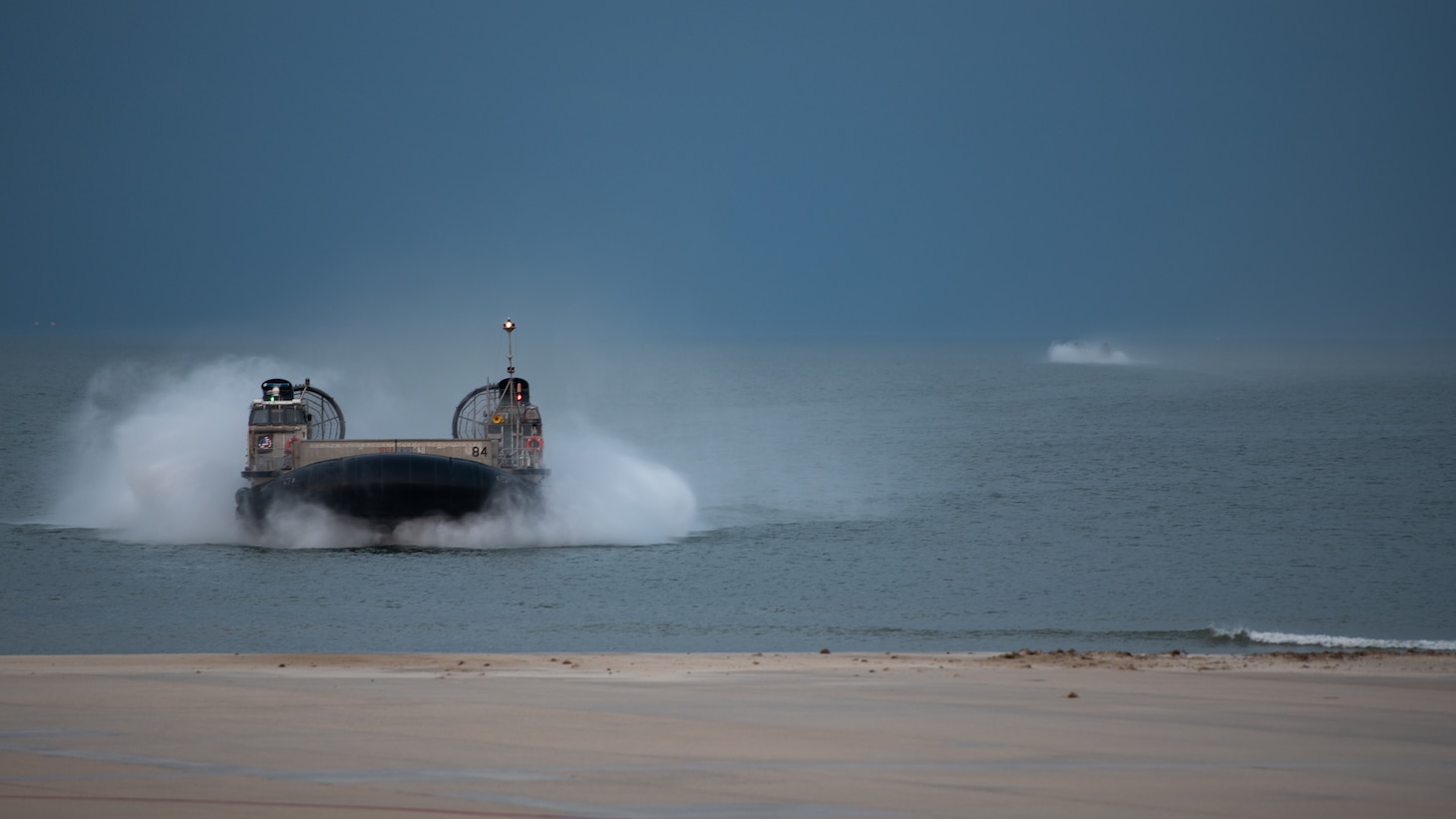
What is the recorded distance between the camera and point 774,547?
32.8 meters

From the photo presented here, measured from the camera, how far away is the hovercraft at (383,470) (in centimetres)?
3300

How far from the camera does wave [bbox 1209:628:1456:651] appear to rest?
2030 cm

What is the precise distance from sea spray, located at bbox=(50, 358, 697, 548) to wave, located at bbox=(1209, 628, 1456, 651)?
15.5 metres

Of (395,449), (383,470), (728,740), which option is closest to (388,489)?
(383,470)

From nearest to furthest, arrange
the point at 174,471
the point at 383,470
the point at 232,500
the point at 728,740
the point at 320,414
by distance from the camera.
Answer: the point at 728,740 < the point at 383,470 < the point at 232,500 < the point at 320,414 < the point at 174,471

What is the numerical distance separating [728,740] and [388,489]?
22.9 metres

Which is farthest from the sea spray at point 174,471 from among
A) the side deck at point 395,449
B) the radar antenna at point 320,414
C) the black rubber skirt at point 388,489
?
the radar antenna at point 320,414

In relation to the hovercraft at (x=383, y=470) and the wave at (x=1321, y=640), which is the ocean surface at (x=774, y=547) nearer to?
the wave at (x=1321, y=640)

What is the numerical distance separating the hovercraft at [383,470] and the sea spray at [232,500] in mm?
350

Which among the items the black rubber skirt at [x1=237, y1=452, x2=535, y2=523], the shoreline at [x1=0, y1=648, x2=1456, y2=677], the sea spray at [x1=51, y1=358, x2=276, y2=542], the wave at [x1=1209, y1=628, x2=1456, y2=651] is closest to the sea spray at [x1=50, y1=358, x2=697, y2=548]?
the sea spray at [x1=51, y1=358, x2=276, y2=542]

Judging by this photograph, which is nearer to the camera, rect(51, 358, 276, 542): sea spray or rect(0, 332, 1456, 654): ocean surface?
rect(0, 332, 1456, 654): ocean surface

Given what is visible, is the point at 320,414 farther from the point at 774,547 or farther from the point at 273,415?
the point at 774,547

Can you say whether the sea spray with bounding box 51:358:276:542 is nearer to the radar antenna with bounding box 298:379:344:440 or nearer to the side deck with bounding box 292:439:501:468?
the side deck with bounding box 292:439:501:468

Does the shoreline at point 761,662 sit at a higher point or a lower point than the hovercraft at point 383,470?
lower
